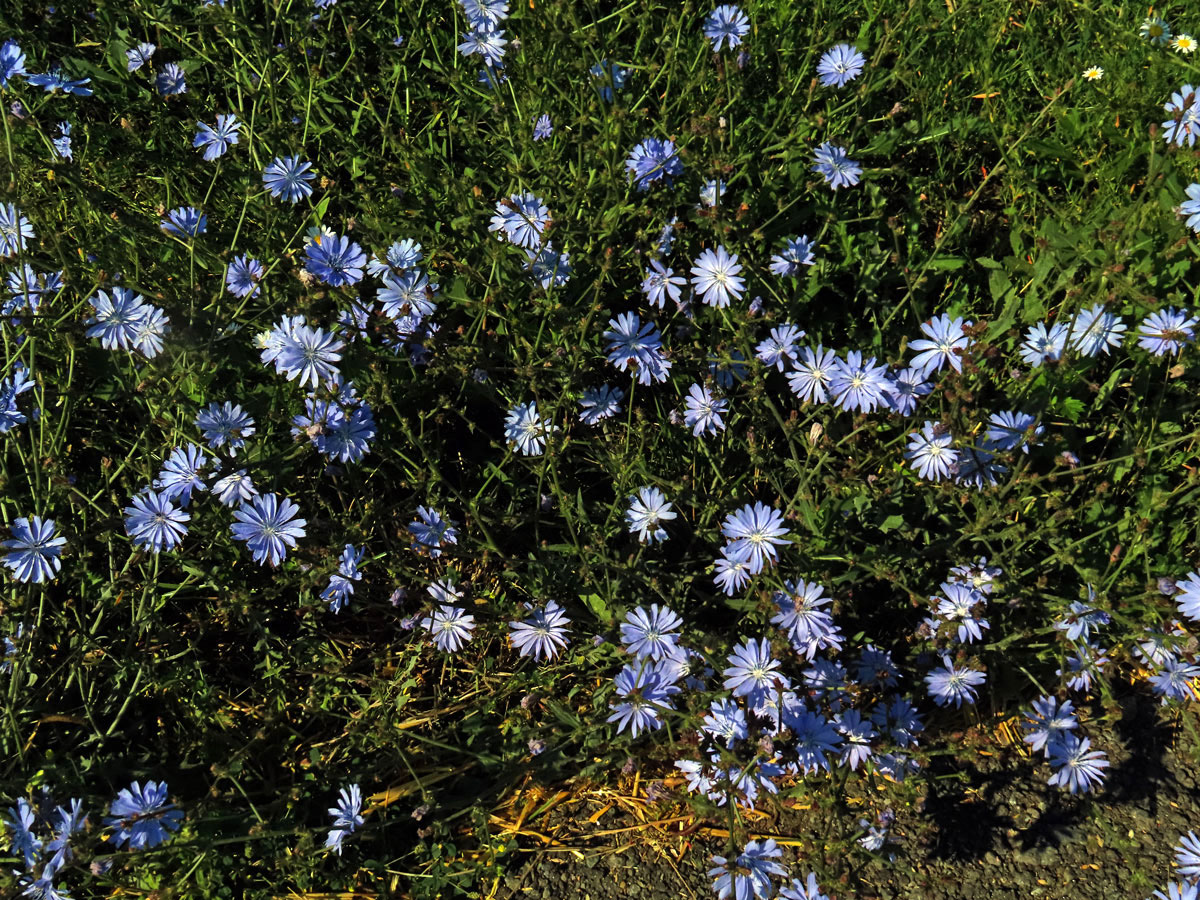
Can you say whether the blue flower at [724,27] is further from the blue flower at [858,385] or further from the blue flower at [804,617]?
the blue flower at [804,617]

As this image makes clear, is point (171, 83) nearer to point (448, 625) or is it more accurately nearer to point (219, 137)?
point (219, 137)

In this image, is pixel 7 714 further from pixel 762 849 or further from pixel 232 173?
pixel 232 173

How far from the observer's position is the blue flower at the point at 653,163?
290 centimetres

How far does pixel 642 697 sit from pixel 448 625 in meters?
0.65

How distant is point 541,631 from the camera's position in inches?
103

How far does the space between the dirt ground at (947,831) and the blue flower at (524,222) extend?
1677 millimetres

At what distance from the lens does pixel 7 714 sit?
226 cm

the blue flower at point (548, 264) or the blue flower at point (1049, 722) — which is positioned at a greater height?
the blue flower at point (548, 264)

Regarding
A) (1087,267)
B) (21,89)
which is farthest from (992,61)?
(21,89)

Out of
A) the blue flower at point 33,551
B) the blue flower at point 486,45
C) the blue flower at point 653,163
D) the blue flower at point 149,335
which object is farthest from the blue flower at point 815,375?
the blue flower at point 33,551

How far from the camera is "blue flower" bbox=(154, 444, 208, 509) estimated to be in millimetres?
2438

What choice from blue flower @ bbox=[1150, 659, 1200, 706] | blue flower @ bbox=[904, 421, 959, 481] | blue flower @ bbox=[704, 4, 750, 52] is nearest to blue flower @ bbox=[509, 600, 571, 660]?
blue flower @ bbox=[904, 421, 959, 481]

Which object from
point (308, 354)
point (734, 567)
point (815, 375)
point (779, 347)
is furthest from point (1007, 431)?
point (308, 354)

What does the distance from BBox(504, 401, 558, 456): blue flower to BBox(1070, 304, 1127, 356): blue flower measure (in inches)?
61.3
